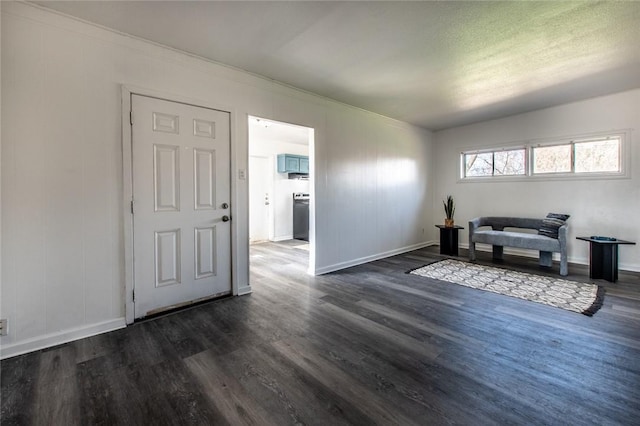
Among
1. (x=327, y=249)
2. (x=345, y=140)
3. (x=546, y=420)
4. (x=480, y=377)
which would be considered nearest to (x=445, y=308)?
(x=480, y=377)

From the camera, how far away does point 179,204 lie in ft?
8.86

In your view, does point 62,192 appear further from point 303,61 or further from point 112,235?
point 303,61

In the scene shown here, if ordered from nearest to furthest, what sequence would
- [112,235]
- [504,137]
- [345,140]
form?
[112,235] → [345,140] → [504,137]

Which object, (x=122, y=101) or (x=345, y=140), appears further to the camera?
(x=345, y=140)

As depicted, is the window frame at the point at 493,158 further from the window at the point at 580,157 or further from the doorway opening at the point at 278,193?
the doorway opening at the point at 278,193

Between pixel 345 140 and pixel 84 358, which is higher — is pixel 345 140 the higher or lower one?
the higher one

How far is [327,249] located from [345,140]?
1671 mm

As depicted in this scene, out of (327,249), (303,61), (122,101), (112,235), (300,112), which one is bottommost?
(327,249)

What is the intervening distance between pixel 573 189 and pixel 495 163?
126 cm

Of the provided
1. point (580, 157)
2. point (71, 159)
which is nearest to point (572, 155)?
point (580, 157)

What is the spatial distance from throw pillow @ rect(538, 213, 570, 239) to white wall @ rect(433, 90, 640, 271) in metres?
0.35

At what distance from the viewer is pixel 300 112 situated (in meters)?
3.65

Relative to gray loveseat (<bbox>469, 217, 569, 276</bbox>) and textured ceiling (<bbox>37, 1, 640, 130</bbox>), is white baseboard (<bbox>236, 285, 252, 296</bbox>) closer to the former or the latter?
textured ceiling (<bbox>37, 1, 640, 130</bbox>)

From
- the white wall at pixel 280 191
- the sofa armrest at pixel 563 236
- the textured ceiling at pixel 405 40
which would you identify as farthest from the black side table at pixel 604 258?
the white wall at pixel 280 191
